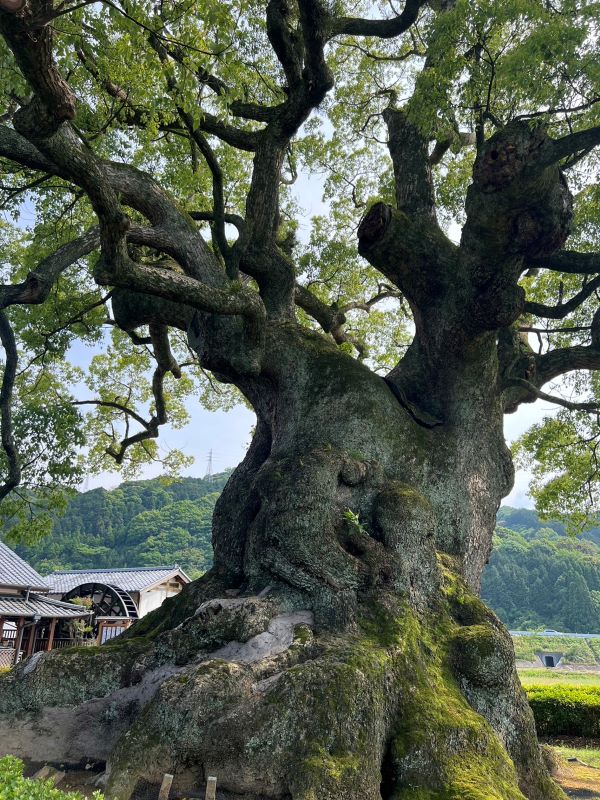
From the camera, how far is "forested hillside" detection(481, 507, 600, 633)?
48.2 meters

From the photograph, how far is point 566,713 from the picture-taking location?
33.0 ft

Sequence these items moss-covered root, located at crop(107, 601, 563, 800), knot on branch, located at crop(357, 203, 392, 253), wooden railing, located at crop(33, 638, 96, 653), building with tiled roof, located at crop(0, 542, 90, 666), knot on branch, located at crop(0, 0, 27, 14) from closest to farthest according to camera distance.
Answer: knot on branch, located at crop(0, 0, 27, 14)
moss-covered root, located at crop(107, 601, 563, 800)
knot on branch, located at crop(357, 203, 392, 253)
building with tiled roof, located at crop(0, 542, 90, 666)
wooden railing, located at crop(33, 638, 96, 653)

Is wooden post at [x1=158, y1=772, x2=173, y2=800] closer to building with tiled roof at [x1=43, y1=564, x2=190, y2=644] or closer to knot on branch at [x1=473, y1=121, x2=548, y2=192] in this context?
knot on branch at [x1=473, y1=121, x2=548, y2=192]

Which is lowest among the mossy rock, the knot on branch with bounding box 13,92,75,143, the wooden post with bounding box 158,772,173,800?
the wooden post with bounding box 158,772,173,800

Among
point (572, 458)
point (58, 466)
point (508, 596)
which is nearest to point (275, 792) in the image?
point (58, 466)

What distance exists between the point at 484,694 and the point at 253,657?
2053 millimetres

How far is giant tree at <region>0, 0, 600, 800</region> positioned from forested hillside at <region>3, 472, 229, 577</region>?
2959 cm

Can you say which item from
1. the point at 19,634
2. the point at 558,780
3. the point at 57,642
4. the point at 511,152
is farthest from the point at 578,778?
the point at 57,642

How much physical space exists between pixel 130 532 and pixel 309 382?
1514 inches

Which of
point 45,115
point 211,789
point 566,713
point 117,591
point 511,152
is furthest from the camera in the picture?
point 117,591

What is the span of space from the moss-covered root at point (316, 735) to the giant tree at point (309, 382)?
0.02m

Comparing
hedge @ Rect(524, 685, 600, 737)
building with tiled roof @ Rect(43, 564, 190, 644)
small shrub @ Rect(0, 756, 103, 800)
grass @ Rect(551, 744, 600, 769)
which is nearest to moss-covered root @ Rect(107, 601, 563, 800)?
small shrub @ Rect(0, 756, 103, 800)

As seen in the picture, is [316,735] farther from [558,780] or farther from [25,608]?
[25,608]

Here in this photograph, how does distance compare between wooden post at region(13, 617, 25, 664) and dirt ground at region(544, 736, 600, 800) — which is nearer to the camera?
dirt ground at region(544, 736, 600, 800)
